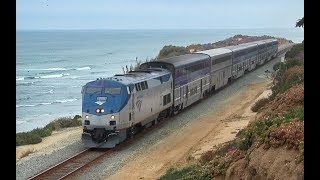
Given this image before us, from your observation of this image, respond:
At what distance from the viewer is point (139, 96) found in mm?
21812

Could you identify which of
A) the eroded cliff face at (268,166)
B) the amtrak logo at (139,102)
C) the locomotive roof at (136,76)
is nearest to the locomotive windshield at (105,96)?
the locomotive roof at (136,76)

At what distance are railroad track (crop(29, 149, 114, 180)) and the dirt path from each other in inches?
57.6

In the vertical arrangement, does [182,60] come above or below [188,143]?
above

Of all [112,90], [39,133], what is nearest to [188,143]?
[112,90]

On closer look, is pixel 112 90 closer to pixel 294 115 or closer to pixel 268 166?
pixel 294 115

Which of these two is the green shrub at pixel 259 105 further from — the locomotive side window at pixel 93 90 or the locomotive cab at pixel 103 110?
the locomotive side window at pixel 93 90

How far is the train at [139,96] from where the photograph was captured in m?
20.3

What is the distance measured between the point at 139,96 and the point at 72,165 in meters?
5.22

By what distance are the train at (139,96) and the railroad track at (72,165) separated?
1.57 feet

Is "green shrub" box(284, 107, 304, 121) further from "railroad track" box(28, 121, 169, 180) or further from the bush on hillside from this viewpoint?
the bush on hillside

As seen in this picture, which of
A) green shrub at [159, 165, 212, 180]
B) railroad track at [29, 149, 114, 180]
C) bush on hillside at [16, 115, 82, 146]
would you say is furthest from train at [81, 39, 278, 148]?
bush on hillside at [16, 115, 82, 146]

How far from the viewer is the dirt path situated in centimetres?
1752
